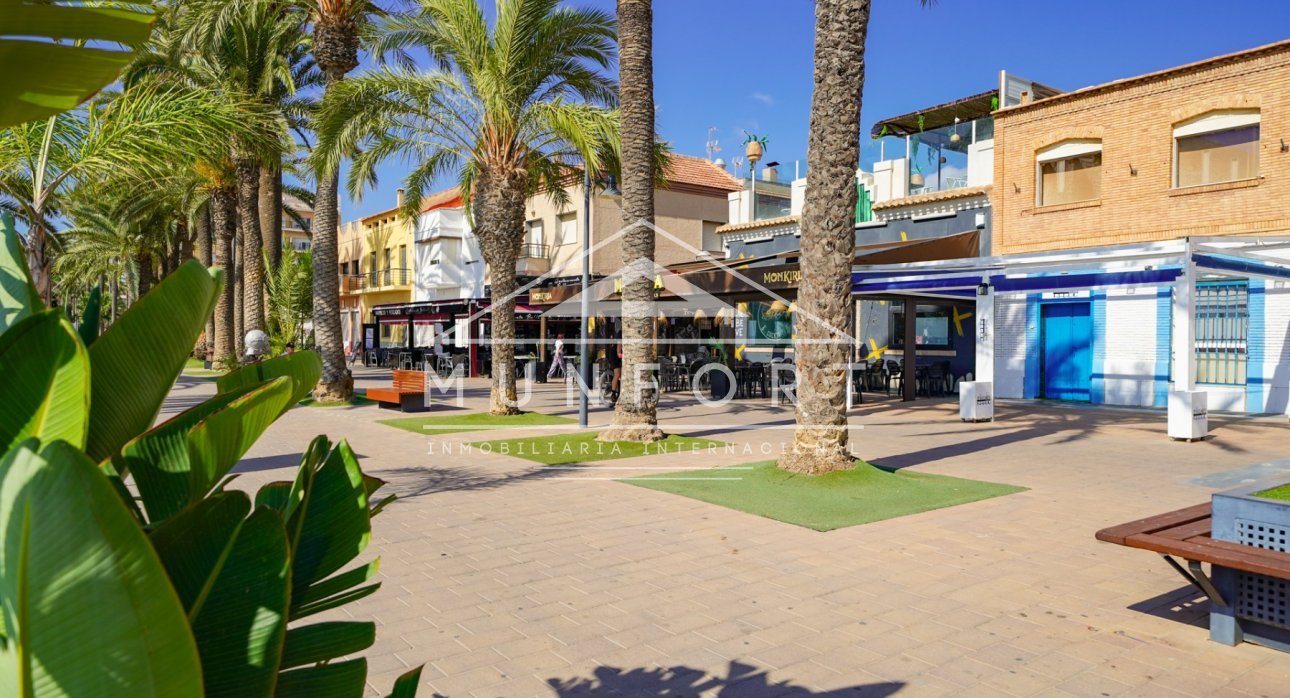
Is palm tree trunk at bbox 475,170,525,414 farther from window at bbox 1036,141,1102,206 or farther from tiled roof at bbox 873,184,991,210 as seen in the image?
window at bbox 1036,141,1102,206

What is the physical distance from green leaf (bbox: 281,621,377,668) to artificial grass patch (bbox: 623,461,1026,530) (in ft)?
19.5

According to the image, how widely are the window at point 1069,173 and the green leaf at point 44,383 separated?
19438mm

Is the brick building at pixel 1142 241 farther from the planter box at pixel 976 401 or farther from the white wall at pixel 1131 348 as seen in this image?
the planter box at pixel 976 401

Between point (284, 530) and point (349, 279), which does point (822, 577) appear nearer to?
point (284, 530)

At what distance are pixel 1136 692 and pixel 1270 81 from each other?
50.4ft

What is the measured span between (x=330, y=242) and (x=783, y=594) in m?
15.2

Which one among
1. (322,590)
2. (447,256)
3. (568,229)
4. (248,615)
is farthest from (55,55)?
(447,256)

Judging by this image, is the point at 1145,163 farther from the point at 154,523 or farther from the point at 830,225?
the point at 154,523

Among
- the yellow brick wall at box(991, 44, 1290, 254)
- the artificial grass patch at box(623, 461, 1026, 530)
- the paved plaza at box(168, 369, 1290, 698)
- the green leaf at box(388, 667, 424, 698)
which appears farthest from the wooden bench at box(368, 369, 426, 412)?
the green leaf at box(388, 667, 424, 698)

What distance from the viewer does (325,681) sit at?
137 cm

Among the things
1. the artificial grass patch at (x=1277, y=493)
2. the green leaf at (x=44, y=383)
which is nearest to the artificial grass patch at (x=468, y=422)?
the artificial grass patch at (x=1277, y=493)

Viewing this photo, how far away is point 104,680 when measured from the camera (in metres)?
0.81

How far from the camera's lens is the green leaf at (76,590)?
2.47ft

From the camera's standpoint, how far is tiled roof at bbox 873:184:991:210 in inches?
756
